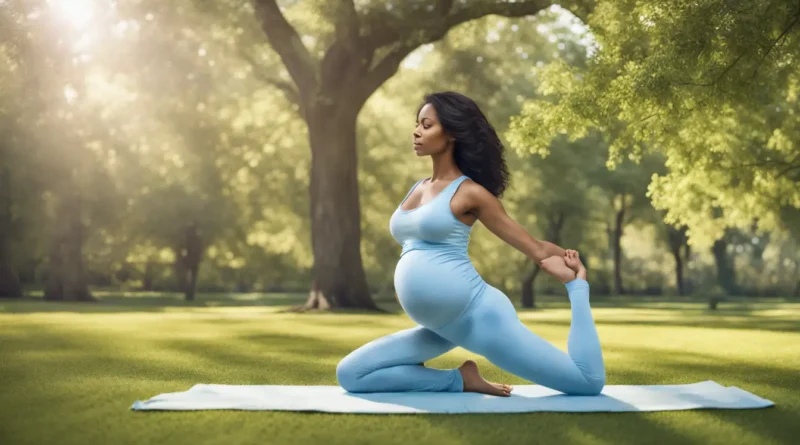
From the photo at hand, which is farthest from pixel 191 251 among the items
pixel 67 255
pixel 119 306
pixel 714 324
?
pixel 714 324

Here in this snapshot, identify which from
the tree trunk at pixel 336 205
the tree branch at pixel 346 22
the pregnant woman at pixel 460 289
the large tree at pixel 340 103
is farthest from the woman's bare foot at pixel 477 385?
the tree trunk at pixel 336 205

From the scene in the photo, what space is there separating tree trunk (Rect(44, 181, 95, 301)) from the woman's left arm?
1143 inches

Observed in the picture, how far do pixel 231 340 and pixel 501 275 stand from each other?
88.6ft

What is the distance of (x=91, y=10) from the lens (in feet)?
75.4

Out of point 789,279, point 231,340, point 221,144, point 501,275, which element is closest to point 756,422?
point 231,340

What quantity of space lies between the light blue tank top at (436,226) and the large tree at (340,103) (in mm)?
16898

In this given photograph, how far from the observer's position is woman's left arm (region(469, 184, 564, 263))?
5723mm

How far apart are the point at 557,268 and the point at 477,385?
987 millimetres

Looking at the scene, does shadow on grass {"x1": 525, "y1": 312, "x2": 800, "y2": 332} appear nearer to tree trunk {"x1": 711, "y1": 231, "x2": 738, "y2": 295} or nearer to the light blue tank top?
the light blue tank top

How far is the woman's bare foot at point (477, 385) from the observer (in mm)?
5973

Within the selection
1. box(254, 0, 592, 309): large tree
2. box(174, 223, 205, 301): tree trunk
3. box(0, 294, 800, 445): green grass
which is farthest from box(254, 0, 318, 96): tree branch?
box(174, 223, 205, 301): tree trunk

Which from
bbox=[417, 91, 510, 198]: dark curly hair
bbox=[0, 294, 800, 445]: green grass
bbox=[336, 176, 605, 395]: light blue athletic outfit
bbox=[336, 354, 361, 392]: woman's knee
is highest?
bbox=[417, 91, 510, 198]: dark curly hair

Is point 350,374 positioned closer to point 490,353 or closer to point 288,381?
point 490,353

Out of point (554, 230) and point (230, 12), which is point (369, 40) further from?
point (554, 230)
